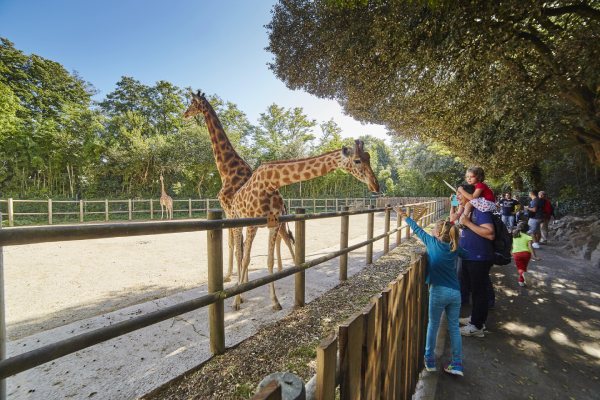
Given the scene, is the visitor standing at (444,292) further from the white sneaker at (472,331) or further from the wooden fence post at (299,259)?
the wooden fence post at (299,259)

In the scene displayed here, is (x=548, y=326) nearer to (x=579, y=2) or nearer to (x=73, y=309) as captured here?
(x=73, y=309)

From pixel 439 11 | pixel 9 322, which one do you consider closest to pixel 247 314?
pixel 9 322

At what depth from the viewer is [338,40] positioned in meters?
6.13

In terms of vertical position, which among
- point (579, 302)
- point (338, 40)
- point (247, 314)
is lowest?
point (579, 302)

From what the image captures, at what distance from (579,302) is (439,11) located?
5134 mm

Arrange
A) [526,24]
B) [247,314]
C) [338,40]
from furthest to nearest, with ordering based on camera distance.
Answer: [338,40]
[526,24]
[247,314]

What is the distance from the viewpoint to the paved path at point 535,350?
7.13ft

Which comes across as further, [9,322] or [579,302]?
[579,302]

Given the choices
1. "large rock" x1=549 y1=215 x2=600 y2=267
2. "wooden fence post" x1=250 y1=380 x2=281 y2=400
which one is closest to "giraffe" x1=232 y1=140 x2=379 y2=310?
"wooden fence post" x1=250 y1=380 x2=281 y2=400

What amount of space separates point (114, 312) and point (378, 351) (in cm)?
316

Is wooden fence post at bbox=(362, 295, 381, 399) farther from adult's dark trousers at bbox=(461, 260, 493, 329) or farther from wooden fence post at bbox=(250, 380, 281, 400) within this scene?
adult's dark trousers at bbox=(461, 260, 493, 329)

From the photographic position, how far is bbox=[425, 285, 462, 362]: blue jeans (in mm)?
2260

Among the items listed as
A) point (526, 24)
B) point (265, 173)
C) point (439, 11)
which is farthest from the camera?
point (526, 24)

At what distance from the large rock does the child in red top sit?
5676 millimetres
